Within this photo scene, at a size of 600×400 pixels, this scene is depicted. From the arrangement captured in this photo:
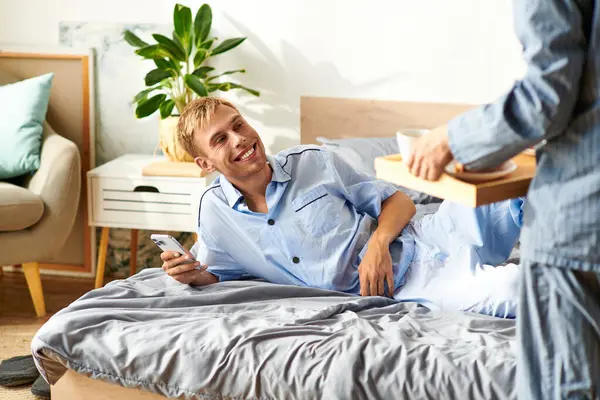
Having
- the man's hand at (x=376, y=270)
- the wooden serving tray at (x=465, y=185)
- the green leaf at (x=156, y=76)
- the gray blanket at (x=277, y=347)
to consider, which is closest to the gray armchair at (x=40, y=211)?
the green leaf at (x=156, y=76)

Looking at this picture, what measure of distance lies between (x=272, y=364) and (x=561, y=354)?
670mm

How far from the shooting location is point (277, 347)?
1906 mm

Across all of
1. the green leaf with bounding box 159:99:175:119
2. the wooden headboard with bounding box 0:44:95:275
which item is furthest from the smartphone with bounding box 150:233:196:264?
the wooden headboard with bounding box 0:44:95:275

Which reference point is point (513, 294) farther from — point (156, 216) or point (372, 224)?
point (156, 216)

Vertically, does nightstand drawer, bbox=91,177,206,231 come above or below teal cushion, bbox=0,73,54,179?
below

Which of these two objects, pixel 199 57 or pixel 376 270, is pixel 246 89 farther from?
pixel 376 270

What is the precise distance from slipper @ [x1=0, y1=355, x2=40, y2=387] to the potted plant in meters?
1.06

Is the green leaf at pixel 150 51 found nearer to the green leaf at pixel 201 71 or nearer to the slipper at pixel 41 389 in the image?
the green leaf at pixel 201 71

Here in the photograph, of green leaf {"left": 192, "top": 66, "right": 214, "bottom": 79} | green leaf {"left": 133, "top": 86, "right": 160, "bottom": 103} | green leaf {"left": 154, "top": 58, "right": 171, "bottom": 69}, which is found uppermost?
green leaf {"left": 154, "top": 58, "right": 171, "bottom": 69}

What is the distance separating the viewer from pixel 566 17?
1299 millimetres

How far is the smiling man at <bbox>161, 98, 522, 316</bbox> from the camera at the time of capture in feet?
7.18

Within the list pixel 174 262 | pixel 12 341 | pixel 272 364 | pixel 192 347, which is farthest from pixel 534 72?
pixel 12 341

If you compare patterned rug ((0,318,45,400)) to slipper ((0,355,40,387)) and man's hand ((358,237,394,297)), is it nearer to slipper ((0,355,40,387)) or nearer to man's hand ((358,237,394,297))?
slipper ((0,355,40,387))

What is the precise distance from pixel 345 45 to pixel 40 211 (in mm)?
1402
